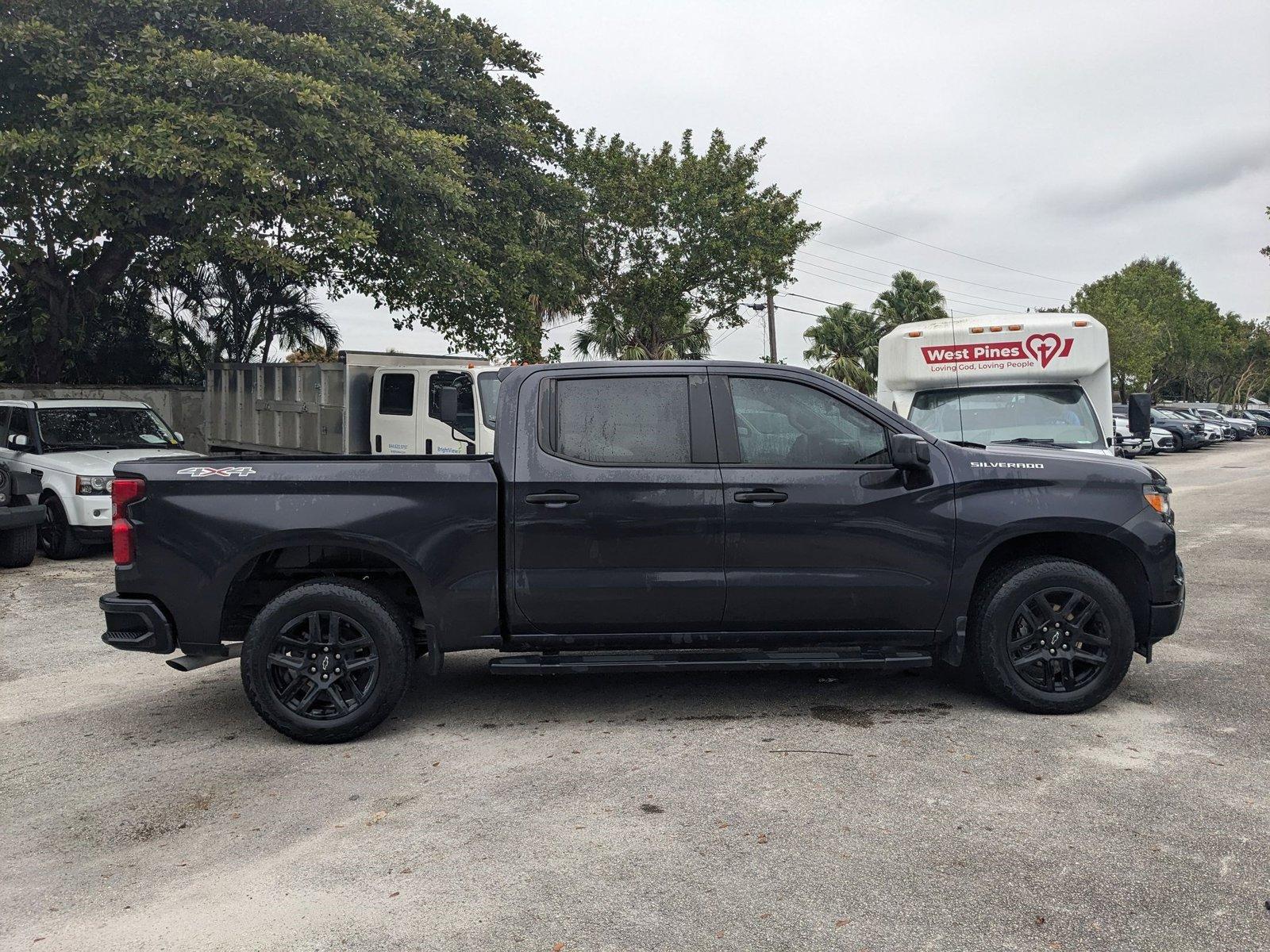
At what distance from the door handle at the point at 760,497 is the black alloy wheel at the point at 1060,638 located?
4.47ft

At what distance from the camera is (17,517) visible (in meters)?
10.0

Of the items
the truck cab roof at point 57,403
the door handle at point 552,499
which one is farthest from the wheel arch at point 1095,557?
the truck cab roof at point 57,403

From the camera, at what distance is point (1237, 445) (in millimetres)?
42781

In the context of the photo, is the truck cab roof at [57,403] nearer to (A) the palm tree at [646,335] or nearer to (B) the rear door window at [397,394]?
(B) the rear door window at [397,394]

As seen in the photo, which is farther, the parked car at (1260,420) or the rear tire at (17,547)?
the parked car at (1260,420)

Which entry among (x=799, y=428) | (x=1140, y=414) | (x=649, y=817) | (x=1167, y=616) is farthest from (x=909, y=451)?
(x=1140, y=414)

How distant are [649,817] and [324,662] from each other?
1890 millimetres

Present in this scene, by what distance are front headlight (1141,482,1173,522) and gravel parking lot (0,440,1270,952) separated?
41.2 inches

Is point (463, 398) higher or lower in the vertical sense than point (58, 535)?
higher

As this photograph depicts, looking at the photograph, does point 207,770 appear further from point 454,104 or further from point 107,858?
point 454,104

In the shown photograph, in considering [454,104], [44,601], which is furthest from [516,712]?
[454,104]

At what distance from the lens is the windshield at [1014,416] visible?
9062mm

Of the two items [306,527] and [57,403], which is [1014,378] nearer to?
[306,527]

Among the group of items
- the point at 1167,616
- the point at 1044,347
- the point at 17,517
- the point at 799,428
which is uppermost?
the point at 1044,347
